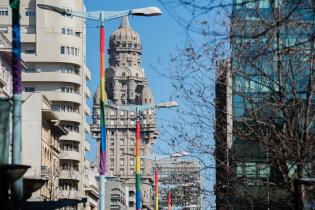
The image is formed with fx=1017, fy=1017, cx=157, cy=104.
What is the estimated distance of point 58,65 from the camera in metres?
103

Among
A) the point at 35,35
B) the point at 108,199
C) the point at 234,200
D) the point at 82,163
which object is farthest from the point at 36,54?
the point at 234,200

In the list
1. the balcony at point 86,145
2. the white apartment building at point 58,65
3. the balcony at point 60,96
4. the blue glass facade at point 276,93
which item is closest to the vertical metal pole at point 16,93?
the blue glass facade at point 276,93

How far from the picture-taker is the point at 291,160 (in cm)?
2497

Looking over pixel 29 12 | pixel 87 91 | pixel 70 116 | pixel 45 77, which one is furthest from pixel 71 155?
pixel 29 12

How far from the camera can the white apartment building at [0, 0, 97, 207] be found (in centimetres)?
10162

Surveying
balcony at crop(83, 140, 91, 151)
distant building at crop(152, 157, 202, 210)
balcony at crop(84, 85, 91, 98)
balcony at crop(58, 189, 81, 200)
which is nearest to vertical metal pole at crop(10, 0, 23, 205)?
distant building at crop(152, 157, 202, 210)

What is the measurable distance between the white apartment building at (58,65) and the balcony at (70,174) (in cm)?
28

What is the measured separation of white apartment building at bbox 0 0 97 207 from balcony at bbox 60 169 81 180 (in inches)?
10.9

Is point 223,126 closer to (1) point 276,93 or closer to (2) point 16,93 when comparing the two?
(1) point 276,93

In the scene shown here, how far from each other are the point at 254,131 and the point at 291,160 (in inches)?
69.0

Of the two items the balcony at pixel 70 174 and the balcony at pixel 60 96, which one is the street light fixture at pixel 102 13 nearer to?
the balcony at pixel 70 174

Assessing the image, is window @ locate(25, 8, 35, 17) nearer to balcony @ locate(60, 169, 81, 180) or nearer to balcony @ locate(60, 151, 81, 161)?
balcony @ locate(60, 151, 81, 161)

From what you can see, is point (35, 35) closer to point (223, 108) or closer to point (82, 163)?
point (82, 163)

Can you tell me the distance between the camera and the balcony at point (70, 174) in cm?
9594
